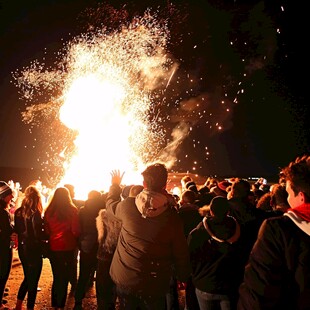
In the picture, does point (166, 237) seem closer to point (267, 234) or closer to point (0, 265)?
point (267, 234)

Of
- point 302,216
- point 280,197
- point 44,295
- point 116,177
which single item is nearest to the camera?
point 302,216

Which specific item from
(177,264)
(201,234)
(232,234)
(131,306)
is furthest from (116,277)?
(232,234)

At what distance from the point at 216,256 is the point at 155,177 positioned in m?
1.21

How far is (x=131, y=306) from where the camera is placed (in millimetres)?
3916

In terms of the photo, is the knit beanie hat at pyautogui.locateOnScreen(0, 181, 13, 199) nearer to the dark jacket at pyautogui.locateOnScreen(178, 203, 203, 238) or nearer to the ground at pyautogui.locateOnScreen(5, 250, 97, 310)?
the ground at pyautogui.locateOnScreen(5, 250, 97, 310)

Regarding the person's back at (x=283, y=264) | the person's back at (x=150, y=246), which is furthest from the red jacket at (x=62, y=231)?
the person's back at (x=283, y=264)

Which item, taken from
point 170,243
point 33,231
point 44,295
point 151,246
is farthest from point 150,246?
point 44,295

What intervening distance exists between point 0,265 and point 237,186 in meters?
3.93

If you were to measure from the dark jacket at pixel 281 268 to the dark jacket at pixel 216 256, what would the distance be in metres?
1.55

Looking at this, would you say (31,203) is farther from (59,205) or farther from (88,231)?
(88,231)

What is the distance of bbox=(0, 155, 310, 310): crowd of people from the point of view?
257cm

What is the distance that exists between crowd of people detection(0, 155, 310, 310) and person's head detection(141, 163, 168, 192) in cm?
1

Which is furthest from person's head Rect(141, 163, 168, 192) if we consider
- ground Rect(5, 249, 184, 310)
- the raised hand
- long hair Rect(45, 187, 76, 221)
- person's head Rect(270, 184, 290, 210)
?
ground Rect(5, 249, 184, 310)

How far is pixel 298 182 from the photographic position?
278 centimetres
